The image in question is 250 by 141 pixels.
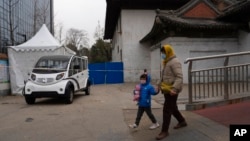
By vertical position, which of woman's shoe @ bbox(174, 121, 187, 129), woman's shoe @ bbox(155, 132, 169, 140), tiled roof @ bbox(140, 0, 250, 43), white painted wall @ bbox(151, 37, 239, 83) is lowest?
woman's shoe @ bbox(155, 132, 169, 140)

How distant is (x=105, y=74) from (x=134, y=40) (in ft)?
12.4

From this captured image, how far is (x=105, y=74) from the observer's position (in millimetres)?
29781

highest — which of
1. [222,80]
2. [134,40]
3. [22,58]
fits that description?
[134,40]

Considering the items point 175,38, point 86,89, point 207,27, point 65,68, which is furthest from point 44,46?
point 207,27

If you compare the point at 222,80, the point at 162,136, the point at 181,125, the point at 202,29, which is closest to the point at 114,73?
the point at 202,29

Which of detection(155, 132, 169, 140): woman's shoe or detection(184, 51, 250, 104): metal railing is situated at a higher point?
detection(184, 51, 250, 104): metal railing

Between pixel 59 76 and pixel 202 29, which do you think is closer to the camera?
pixel 59 76

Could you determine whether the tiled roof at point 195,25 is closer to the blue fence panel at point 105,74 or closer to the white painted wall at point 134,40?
the white painted wall at point 134,40

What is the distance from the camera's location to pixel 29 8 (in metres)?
39.5

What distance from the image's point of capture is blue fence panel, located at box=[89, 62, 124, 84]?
2973cm

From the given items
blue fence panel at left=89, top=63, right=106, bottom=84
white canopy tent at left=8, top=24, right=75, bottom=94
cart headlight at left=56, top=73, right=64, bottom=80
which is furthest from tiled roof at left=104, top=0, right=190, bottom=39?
cart headlight at left=56, top=73, right=64, bottom=80

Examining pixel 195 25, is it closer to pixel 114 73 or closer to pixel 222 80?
pixel 114 73

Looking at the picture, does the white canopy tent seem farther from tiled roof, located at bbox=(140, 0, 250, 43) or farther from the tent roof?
tiled roof, located at bbox=(140, 0, 250, 43)

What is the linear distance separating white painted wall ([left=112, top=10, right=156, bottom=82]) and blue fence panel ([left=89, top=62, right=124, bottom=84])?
80 cm
